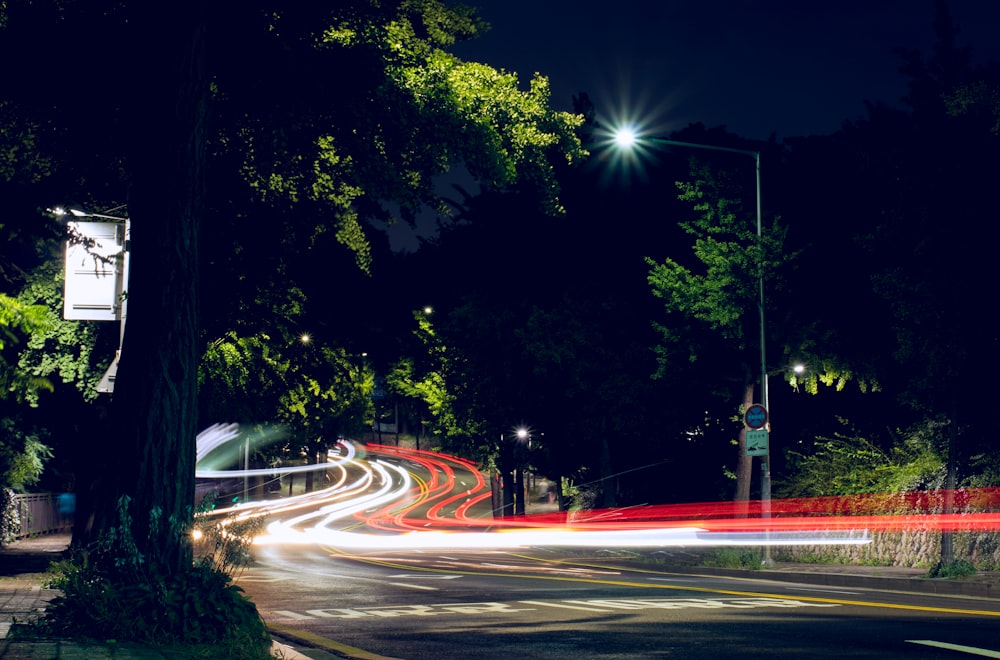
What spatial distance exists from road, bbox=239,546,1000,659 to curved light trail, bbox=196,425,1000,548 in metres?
2.11

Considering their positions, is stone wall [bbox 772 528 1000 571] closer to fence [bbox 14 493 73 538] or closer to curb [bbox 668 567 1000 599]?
curb [bbox 668 567 1000 599]

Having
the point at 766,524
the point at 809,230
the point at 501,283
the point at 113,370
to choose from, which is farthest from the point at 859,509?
the point at 501,283

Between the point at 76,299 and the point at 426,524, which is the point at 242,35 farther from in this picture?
the point at 426,524

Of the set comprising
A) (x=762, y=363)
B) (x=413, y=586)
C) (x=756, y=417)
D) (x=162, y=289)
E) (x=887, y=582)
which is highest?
(x=762, y=363)

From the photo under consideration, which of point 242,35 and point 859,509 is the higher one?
point 242,35

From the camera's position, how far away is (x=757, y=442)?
26422 millimetres

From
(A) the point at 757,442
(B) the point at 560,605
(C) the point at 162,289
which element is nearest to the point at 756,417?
(A) the point at 757,442

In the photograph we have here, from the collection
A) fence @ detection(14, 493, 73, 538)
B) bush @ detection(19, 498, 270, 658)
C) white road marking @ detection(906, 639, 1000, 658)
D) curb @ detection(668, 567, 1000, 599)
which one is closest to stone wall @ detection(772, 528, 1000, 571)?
curb @ detection(668, 567, 1000, 599)

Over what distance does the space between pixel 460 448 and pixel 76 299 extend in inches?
1484

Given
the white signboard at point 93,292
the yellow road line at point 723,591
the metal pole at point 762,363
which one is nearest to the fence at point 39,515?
the yellow road line at point 723,591

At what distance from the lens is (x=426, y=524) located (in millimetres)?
66188

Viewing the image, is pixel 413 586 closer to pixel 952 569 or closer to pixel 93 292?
pixel 93 292

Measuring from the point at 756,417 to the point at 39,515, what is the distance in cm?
2948

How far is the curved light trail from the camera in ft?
81.5
